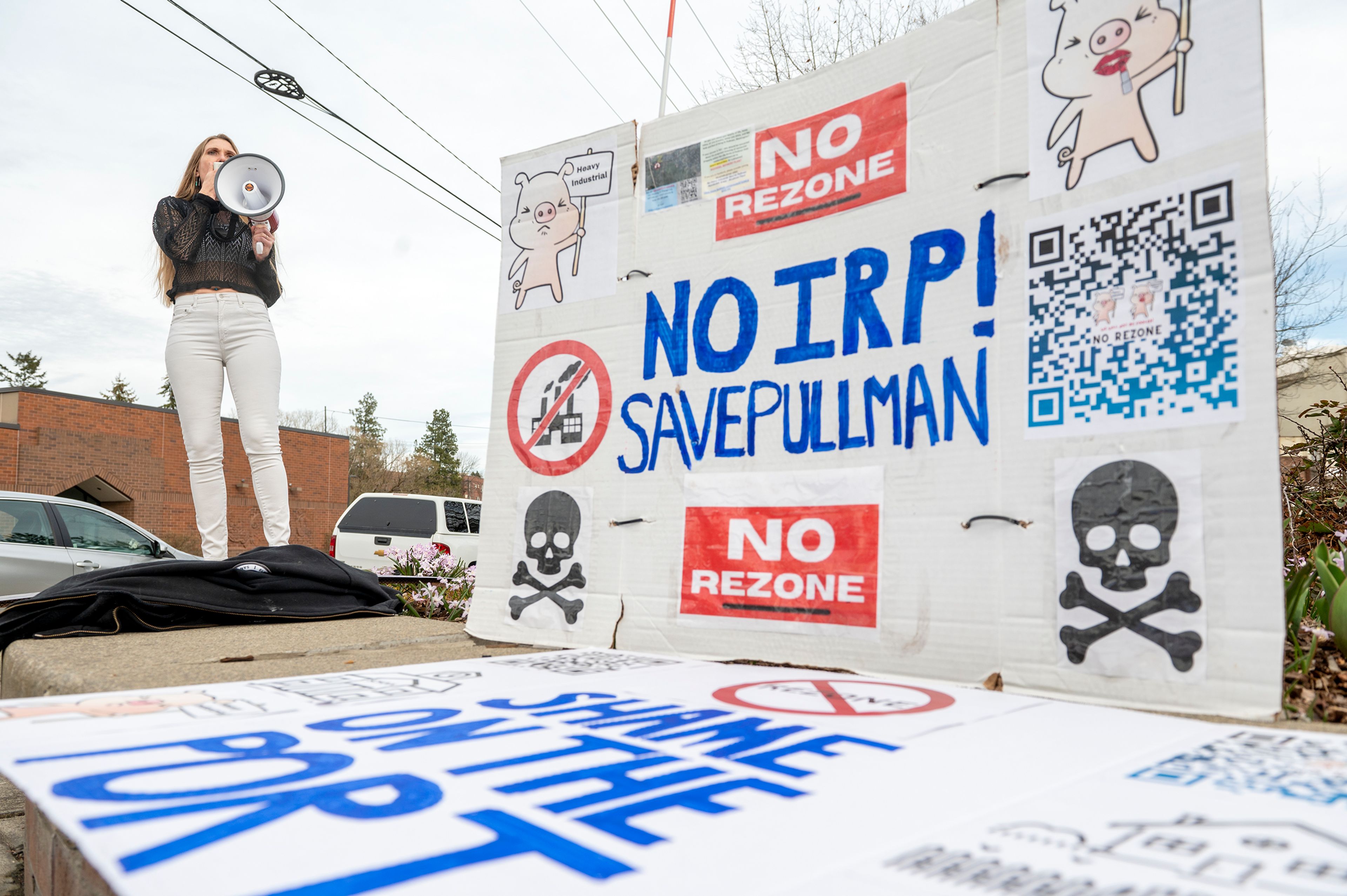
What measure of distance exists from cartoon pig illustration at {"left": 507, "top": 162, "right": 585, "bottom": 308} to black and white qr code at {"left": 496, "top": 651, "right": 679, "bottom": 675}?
4.13ft

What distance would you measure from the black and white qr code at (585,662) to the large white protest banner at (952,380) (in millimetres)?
125

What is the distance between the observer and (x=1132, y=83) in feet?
6.14

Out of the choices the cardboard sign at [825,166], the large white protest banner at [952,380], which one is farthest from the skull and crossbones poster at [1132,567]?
the cardboard sign at [825,166]

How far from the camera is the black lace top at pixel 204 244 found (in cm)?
374

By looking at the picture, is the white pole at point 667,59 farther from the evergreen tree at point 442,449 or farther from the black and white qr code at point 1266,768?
the evergreen tree at point 442,449

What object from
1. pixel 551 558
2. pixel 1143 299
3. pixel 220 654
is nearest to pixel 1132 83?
pixel 1143 299

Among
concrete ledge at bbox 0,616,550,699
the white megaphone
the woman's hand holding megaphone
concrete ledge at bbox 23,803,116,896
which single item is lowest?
concrete ledge at bbox 23,803,116,896

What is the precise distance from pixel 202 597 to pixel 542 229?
1.93 meters

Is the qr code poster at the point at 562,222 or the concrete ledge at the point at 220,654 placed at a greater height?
the qr code poster at the point at 562,222

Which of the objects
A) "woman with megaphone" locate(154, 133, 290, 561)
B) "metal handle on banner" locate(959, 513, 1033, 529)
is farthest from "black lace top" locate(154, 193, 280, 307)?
"metal handle on banner" locate(959, 513, 1033, 529)

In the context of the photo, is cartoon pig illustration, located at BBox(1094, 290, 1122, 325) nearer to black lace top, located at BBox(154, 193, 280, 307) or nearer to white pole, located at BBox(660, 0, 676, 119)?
white pole, located at BBox(660, 0, 676, 119)

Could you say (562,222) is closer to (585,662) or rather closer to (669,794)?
(585,662)

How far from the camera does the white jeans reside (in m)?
3.70

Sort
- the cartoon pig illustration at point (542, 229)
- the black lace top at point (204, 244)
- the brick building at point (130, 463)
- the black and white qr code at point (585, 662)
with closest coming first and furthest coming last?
1. the black and white qr code at point (585, 662)
2. the cartoon pig illustration at point (542, 229)
3. the black lace top at point (204, 244)
4. the brick building at point (130, 463)
